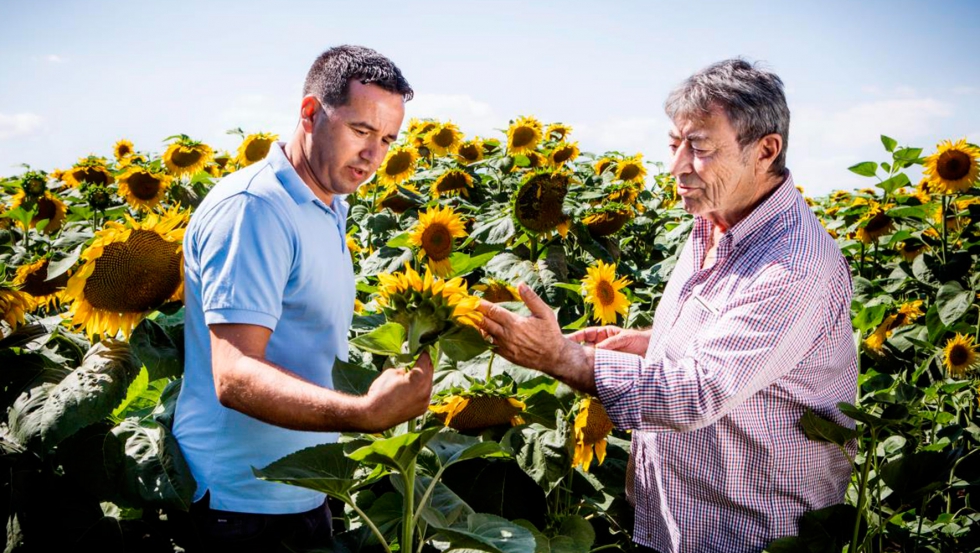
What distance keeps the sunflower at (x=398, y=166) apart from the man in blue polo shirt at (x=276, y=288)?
251cm

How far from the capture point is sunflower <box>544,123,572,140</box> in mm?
5916

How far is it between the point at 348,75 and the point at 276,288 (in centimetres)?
54

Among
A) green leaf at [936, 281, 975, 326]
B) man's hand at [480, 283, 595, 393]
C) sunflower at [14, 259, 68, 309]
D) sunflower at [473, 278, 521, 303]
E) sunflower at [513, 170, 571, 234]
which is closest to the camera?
man's hand at [480, 283, 595, 393]

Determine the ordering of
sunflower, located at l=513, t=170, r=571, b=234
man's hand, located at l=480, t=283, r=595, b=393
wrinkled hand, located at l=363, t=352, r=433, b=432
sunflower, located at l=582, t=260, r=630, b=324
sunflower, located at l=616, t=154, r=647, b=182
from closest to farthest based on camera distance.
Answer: wrinkled hand, located at l=363, t=352, r=433, b=432 → man's hand, located at l=480, t=283, r=595, b=393 → sunflower, located at l=582, t=260, r=630, b=324 → sunflower, located at l=513, t=170, r=571, b=234 → sunflower, located at l=616, t=154, r=647, b=182

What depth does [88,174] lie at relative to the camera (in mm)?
4641

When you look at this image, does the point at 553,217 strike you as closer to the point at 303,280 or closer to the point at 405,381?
the point at 303,280

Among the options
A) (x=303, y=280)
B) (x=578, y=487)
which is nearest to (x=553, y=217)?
(x=578, y=487)

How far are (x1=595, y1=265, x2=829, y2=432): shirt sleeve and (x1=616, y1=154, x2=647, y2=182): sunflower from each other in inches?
119

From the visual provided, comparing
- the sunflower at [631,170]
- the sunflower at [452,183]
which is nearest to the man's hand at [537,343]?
the sunflower at [452,183]

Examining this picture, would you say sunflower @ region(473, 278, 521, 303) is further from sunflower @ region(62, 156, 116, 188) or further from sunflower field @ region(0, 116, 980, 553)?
sunflower @ region(62, 156, 116, 188)

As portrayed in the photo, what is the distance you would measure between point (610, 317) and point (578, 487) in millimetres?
884

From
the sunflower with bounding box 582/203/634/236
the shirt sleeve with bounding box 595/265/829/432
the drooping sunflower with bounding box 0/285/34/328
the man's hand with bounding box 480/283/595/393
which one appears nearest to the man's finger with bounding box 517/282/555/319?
the man's hand with bounding box 480/283/595/393

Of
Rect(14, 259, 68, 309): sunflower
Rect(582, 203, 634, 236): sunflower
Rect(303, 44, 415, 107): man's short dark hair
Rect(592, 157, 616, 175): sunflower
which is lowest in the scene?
Rect(14, 259, 68, 309): sunflower

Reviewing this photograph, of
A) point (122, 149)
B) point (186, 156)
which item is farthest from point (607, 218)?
point (122, 149)
